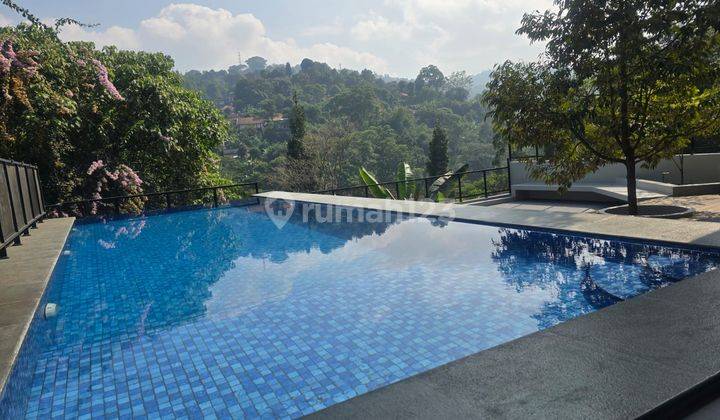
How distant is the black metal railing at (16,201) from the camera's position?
267 inches

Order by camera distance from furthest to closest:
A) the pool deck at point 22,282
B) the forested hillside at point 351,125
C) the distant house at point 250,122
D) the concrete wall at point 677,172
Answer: the distant house at point 250,122 → the forested hillside at point 351,125 → the concrete wall at point 677,172 → the pool deck at point 22,282

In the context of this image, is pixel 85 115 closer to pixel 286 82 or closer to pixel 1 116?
pixel 1 116

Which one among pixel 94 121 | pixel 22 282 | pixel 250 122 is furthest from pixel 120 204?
pixel 250 122

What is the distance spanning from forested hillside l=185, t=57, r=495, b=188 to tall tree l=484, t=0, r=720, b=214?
17.4 metres

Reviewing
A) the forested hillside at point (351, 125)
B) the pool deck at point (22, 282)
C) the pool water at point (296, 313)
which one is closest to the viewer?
the pool water at point (296, 313)

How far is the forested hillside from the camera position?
3453cm

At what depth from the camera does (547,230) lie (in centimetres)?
695

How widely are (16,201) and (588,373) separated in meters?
8.64

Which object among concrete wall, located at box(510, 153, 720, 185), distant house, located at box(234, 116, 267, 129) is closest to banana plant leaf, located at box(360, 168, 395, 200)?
concrete wall, located at box(510, 153, 720, 185)

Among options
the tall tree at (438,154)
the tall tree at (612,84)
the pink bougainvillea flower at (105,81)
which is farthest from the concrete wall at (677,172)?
the tall tree at (438,154)

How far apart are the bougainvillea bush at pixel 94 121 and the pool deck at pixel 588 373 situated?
40.5ft

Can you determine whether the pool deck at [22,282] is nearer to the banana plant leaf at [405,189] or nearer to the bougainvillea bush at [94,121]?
the bougainvillea bush at [94,121]

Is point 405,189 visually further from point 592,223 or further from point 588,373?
point 588,373

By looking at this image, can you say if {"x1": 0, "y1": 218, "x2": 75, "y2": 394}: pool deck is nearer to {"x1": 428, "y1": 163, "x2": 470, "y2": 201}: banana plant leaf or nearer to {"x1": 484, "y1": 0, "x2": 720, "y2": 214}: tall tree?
{"x1": 484, "y1": 0, "x2": 720, "y2": 214}: tall tree
